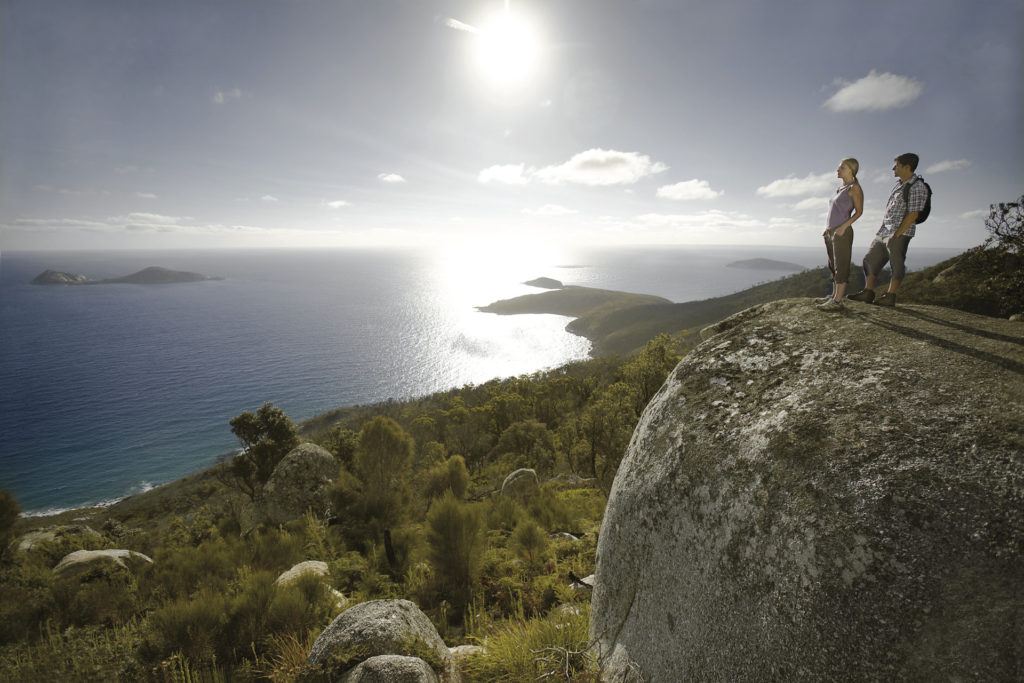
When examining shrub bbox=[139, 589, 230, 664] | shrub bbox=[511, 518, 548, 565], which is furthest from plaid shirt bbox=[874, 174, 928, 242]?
shrub bbox=[139, 589, 230, 664]

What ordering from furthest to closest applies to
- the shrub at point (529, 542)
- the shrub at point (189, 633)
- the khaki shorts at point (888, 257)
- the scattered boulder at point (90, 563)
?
1. the scattered boulder at point (90, 563)
2. the shrub at point (529, 542)
3. the shrub at point (189, 633)
4. the khaki shorts at point (888, 257)

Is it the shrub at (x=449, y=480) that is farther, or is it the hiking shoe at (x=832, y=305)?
the shrub at (x=449, y=480)

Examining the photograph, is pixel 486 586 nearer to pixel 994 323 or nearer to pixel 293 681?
pixel 293 681

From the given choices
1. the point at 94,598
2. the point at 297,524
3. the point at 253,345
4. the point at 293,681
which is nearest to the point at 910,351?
the point at 293,681

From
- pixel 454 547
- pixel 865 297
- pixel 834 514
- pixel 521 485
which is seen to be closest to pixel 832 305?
pixel 865 297

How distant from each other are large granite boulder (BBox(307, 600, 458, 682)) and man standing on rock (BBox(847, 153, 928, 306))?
8107 mm

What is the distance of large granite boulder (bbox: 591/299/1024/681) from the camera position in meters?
2.44

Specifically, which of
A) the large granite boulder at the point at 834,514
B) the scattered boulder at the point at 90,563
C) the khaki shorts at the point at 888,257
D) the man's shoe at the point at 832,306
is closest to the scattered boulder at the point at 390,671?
the large granite boulder at the point at 834,514

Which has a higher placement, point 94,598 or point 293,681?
point 293,681

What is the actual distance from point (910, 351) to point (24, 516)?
91.1 m

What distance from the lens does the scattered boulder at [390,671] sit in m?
5.12

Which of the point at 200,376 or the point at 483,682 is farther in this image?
the point at 200,376

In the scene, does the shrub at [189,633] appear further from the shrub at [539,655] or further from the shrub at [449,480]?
the shrub at [449,480]

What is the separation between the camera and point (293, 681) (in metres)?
5.55
